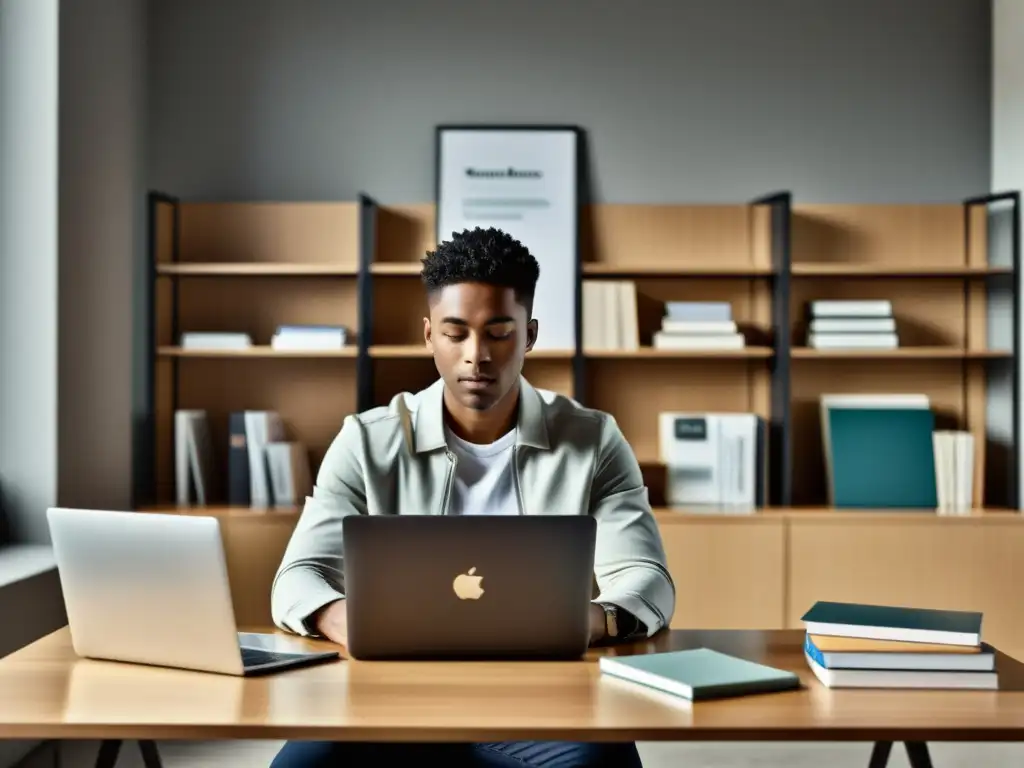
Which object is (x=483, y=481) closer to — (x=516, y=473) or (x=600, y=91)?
(x=516, y=473)

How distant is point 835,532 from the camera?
3.74m

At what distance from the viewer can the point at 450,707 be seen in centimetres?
136

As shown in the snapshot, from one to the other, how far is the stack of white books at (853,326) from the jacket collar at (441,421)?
212cm

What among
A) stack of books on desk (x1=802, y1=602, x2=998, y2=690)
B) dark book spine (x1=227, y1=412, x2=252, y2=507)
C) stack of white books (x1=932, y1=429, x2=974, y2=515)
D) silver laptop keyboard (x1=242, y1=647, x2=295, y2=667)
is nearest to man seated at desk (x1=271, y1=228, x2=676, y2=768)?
silver laptop keyboard (x1=242, y1=647, x2=295, y2=667)

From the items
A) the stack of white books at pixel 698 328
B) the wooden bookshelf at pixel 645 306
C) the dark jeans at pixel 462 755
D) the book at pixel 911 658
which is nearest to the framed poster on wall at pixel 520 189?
the wooden bookshelf at pixel 645 306

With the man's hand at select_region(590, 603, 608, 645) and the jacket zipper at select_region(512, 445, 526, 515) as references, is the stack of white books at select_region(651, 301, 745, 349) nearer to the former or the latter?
the jacket zipper at select_region(512, 445, 526, 515)

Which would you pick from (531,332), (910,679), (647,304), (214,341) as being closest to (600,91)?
(647,304)

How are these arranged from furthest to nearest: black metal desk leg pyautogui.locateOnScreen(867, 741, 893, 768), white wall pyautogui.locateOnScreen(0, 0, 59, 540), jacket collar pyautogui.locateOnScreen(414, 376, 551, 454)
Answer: white wall pyautogui.locateOnScreen(0, 0, 59, 540), jacket collar pyautogui.locateOnScreen(414, 376, 551, 454), black metal desk leg pyautogui.locateOnScreen(867, 741, 893, 768)

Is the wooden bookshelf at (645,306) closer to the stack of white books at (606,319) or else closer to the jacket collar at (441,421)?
the stack of white books at (606,319)

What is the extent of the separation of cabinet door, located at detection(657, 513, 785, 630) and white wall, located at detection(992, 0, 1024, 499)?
3.19ft

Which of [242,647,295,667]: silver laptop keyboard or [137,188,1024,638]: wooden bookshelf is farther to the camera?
[137,188,1024,638]: wooden bookshelf

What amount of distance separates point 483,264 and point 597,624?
0.66 m

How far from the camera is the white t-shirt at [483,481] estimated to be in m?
2.10

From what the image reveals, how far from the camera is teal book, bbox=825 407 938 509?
392 centimetres
